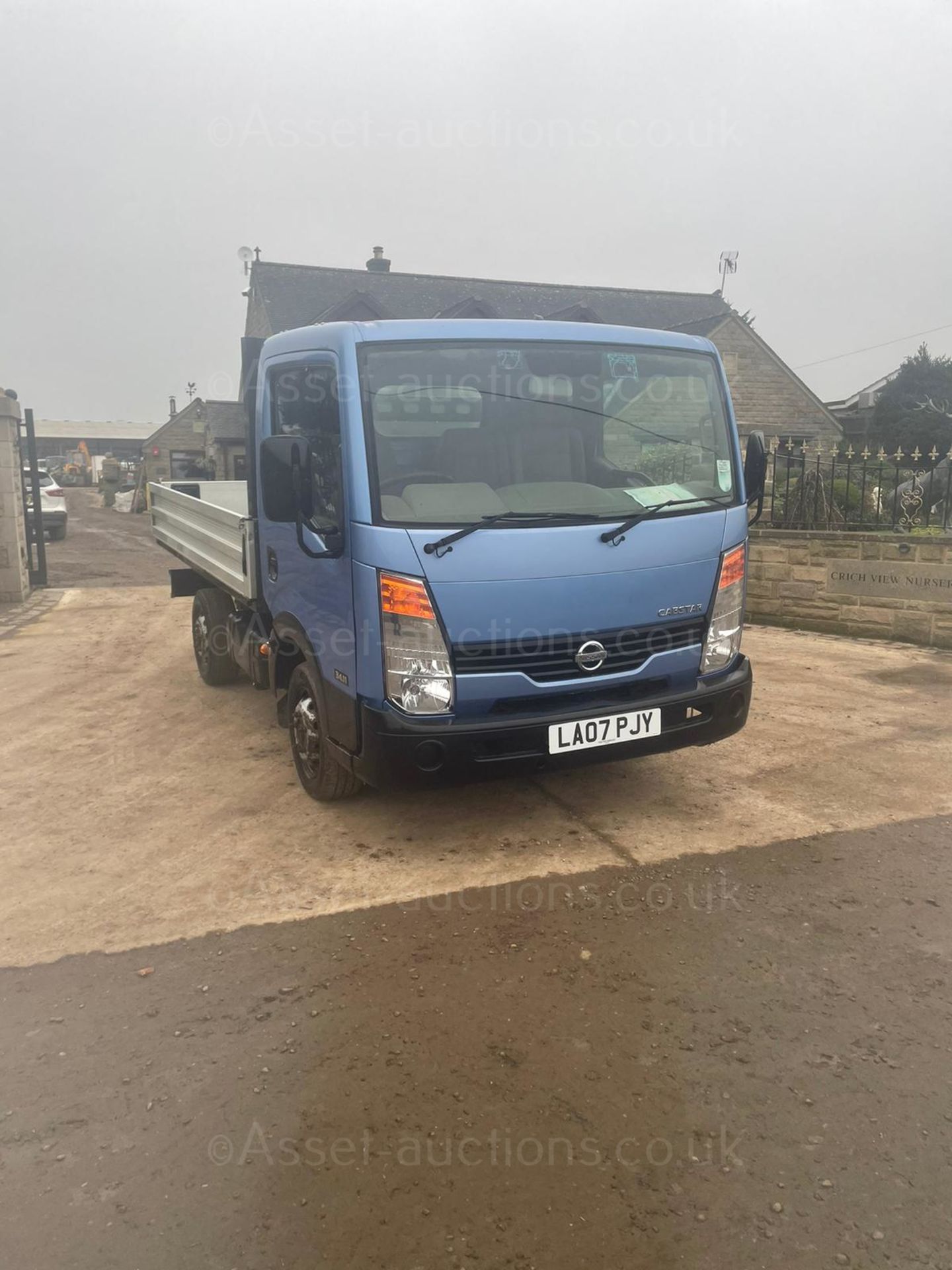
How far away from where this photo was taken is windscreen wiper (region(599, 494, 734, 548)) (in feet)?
13.3

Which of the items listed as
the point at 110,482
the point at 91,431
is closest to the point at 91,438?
the point at 91,431

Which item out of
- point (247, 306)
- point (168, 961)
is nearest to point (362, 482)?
point (168, 961)

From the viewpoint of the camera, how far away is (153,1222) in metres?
2.21

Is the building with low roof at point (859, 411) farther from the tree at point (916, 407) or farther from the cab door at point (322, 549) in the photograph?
the cab door at point (322, 549)

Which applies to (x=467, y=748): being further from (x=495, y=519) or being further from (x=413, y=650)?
(x=495, y=519)

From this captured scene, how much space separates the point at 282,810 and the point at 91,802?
1.09m

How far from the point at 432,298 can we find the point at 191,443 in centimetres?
1631

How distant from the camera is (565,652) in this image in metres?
4.02

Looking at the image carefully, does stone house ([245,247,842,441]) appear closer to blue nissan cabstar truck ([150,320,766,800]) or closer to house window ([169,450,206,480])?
house window ([169,450,206,480])

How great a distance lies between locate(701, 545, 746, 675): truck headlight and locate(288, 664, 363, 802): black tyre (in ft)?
6.13

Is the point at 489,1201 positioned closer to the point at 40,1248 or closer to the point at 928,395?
the point at 40,1248

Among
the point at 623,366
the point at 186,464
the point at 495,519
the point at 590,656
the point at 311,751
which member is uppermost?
the point at 186,464

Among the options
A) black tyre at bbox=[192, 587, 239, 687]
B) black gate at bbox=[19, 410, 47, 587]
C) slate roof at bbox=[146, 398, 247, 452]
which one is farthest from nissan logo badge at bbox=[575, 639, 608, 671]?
slate roof at bbox=[146, 398, 247, 452]

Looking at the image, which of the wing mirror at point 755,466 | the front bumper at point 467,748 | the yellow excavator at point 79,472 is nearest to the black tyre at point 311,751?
the front bumper at point 467,748
